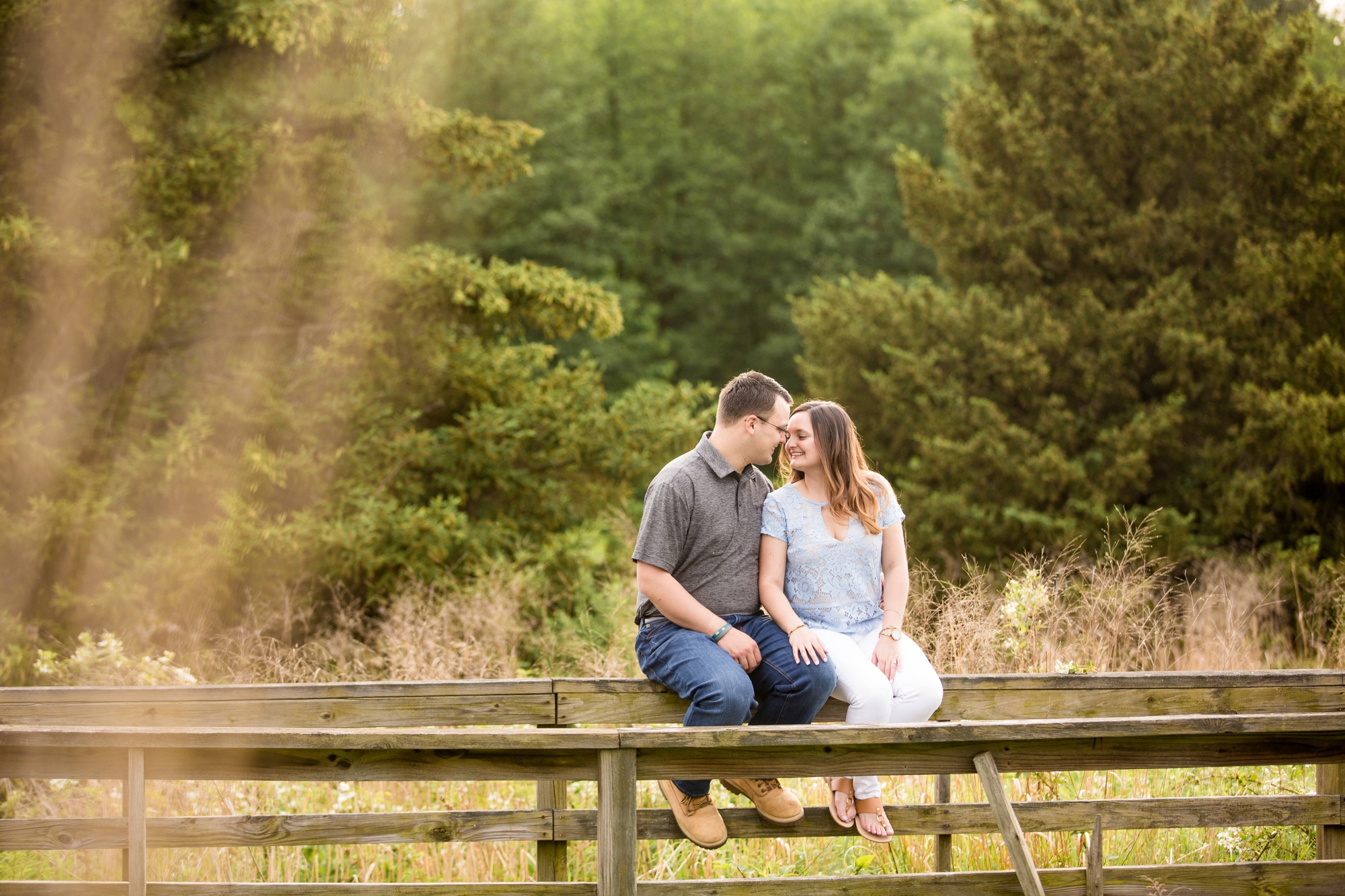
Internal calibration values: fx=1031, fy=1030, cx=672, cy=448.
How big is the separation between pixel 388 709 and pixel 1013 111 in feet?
39.5

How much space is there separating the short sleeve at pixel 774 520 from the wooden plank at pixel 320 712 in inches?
35.7

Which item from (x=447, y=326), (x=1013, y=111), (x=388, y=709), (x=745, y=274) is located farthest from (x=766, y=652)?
(x=745, y=274)

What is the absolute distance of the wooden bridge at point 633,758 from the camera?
2.67m

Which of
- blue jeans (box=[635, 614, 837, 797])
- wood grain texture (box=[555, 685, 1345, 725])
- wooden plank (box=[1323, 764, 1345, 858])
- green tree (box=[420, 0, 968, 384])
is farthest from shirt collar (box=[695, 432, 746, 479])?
green tree (box=[420, 0, 968, 384])

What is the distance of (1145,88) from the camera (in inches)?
489

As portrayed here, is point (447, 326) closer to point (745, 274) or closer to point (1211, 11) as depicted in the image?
point (1211, 11)

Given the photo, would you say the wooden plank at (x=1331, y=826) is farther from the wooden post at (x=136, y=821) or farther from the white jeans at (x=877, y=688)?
the wooden post at (x=136, y=821)

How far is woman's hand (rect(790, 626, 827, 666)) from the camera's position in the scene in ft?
10.2

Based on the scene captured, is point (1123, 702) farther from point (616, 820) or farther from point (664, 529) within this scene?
point (616, 820)

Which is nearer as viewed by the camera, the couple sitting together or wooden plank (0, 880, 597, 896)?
wooden plank (0, 880, 597, 896)

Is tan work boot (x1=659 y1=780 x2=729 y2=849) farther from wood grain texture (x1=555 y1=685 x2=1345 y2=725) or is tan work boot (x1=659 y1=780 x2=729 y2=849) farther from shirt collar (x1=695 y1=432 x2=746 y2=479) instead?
shirt collar (x1=695 y1=432 x2=746 y2=479)

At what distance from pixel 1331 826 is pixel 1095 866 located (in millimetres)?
1033

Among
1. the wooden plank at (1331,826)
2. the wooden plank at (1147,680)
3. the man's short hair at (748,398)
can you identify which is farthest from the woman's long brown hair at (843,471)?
the wooden plank at (1331,826)

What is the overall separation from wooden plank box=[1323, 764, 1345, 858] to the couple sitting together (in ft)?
4.30
